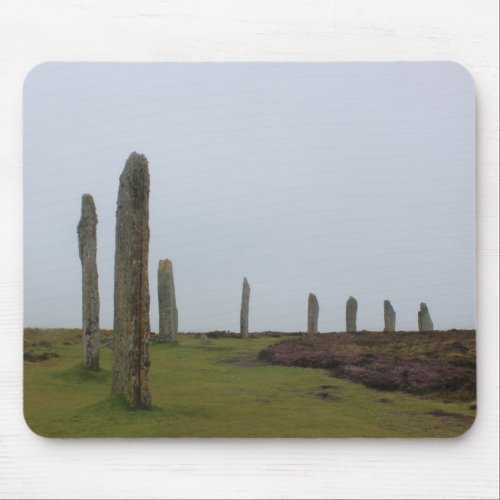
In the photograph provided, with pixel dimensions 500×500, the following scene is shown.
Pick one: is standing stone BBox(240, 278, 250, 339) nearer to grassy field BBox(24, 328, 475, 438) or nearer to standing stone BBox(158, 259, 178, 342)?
grassy field BBox(24, 328, 475, 438)

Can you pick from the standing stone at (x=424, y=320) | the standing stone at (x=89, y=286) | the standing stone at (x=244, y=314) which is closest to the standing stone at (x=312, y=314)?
the standing stone at (x=244, y=314)

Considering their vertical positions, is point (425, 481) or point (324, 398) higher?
point (324, 398)

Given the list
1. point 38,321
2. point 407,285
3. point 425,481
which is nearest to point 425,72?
point 407,285

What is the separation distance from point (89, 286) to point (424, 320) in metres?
1.38

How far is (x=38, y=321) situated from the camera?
10.1 ft

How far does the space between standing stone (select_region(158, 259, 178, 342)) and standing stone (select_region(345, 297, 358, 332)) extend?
70 cm

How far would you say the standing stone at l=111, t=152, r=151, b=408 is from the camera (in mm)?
3107

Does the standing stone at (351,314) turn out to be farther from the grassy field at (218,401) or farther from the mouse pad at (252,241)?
the grassy field at (218,401)

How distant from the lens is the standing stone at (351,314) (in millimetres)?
3109

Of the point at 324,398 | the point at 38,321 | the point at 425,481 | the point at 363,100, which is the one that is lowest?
the point at 425,481

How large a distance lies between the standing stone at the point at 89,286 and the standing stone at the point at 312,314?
34.3 inches

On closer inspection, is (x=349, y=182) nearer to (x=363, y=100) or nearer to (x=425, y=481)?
(x=363, y=100)

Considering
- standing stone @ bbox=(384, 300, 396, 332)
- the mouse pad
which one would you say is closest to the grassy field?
the mouse pad
